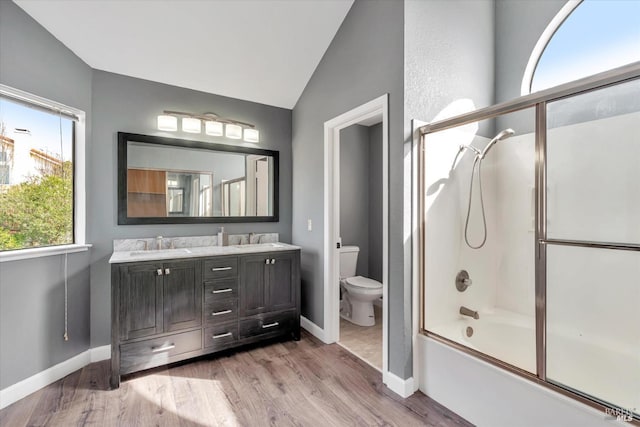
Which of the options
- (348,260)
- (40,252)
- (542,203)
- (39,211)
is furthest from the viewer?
(348,260)

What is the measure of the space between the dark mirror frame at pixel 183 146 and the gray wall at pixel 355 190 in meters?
1.02

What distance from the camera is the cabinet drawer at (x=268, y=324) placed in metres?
2.66

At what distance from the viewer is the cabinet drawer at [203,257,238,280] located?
250cm

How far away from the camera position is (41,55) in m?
2.18

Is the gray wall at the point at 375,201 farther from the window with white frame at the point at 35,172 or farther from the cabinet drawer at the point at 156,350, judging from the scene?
the window with white frame at the point at 35,172

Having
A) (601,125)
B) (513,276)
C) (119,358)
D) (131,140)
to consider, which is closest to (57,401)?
(119,358)

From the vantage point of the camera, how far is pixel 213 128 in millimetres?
2988

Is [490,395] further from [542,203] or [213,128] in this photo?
[213,128]

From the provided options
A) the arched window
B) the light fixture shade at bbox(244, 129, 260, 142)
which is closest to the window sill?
the light fixture shade at bbox(244, 129, 260, 142)

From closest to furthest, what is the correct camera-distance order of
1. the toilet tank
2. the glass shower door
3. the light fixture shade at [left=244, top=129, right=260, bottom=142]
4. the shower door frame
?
1. the shower door frame
2. the glass shower door
3. the light fixture shade at [left=244, top=129, right=260, bottom=142]
4. the toilet tank

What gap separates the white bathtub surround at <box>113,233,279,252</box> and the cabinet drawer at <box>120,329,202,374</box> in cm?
82

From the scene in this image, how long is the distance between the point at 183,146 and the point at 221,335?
1.75 m

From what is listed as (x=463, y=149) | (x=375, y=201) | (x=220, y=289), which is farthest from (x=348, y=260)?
(x=463, y=149)

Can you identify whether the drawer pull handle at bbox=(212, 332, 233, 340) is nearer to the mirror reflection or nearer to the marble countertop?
the marble countertop
